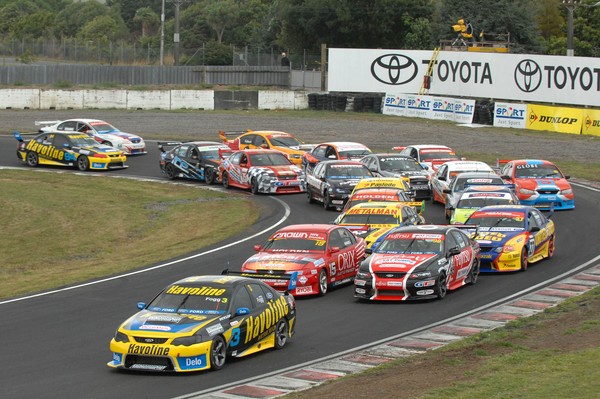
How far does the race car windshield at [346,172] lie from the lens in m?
35.0

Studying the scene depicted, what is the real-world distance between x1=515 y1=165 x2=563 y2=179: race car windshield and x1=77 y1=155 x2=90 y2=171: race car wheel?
58.6 ft

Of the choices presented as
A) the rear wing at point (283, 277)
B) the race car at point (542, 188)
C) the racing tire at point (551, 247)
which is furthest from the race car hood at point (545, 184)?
the rear wing at point (283, 277)

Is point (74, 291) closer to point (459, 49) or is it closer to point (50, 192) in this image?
point (50, 192)

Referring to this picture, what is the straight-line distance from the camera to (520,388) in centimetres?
1361

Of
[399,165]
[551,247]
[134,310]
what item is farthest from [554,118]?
[134,310]

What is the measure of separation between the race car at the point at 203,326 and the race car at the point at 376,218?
8821 mm

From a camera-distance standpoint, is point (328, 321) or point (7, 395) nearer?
point (7, 395)

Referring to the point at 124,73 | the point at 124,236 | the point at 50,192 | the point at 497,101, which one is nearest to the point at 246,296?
the point at 124,236

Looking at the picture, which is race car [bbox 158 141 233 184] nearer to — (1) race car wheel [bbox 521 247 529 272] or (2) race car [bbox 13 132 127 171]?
(2) race car [bbox 13 132 127 171]

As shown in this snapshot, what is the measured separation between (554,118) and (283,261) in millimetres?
37471

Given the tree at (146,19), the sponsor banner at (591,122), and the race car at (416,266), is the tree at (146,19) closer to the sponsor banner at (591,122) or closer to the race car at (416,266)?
the sponsor banner at (591,122)

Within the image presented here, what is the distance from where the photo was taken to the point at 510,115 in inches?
2324

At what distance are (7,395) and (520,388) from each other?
6.34m

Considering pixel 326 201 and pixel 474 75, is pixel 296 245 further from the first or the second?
pixel 474 75
